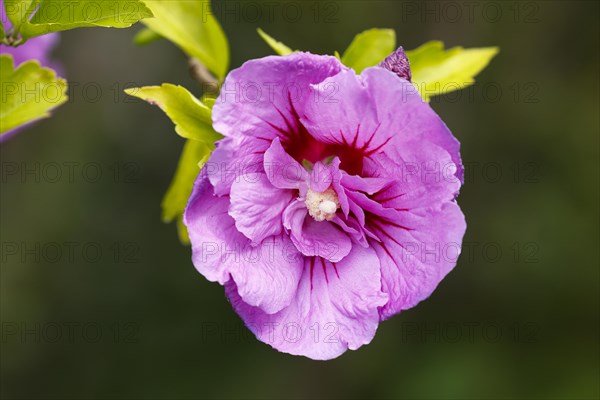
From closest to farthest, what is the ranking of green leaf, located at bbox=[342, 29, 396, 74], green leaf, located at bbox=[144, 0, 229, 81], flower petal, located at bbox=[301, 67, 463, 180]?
flower petal, located at bbox=[301, 67, 463, 180], green leaf, located at bbox=[342, 29, 396, 74], green leaf, located at bbox=[144, 0, 229, 81]

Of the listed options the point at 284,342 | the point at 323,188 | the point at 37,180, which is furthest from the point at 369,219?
the point at 37,180

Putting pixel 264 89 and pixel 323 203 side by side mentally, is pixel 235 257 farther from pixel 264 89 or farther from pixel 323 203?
pixel 264 89

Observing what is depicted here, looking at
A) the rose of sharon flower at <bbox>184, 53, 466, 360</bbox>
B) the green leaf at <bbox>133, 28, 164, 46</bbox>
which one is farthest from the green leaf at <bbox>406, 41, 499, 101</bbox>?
the green leaf at <bbox>133, 28, 164, 46</bbox>

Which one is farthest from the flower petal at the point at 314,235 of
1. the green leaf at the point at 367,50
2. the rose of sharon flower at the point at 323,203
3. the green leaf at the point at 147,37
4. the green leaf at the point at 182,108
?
the green leaf at the point at 147,37

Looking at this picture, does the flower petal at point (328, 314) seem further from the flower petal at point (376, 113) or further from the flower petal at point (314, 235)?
the flower petal at point (376, 113)

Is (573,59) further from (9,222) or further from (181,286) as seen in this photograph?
(9,222)

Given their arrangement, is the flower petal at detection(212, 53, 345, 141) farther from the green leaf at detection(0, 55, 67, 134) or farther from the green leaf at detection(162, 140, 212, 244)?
the green leaf at detection(162, 140, 212, 244)
